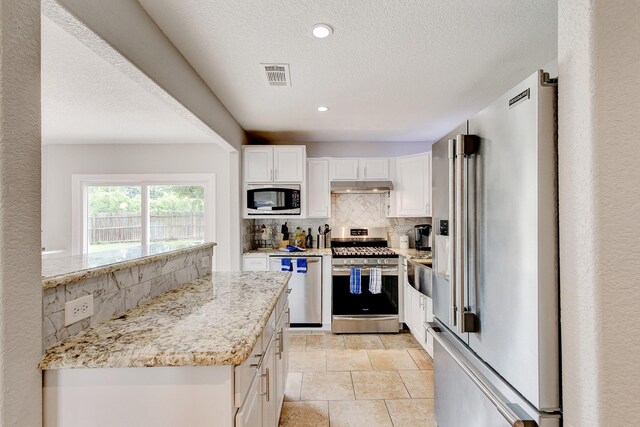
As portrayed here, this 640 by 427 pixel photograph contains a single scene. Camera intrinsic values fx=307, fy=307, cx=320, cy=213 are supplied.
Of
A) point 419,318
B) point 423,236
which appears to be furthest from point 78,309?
point 423,236

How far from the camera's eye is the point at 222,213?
4.57 meters

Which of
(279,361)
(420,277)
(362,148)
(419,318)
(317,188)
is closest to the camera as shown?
(279,361)

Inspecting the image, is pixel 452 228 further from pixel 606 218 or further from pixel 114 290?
pixel 114 290

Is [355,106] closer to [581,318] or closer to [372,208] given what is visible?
[372,208]

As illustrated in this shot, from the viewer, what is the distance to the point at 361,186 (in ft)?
13.2

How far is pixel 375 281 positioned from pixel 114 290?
2.75 metres

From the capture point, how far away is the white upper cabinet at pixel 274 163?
392 cm

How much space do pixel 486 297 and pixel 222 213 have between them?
12.9 feet

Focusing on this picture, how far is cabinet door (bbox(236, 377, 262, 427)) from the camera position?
1010mm

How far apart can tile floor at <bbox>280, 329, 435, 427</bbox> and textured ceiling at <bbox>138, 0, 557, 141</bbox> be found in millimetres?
2469

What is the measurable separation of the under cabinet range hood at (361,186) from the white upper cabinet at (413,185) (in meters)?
0.18

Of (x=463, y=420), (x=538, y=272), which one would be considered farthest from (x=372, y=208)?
(x=538, y=272)

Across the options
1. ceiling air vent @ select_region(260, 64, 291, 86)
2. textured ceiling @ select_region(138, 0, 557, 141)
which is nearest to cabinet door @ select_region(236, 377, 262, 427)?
textured ceiling @ select_region(138, 0, 557, 141)

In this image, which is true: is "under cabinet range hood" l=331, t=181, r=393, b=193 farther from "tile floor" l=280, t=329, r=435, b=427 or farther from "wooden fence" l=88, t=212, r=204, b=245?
"wooden fence" l=88, t=212, r=204, b=245
